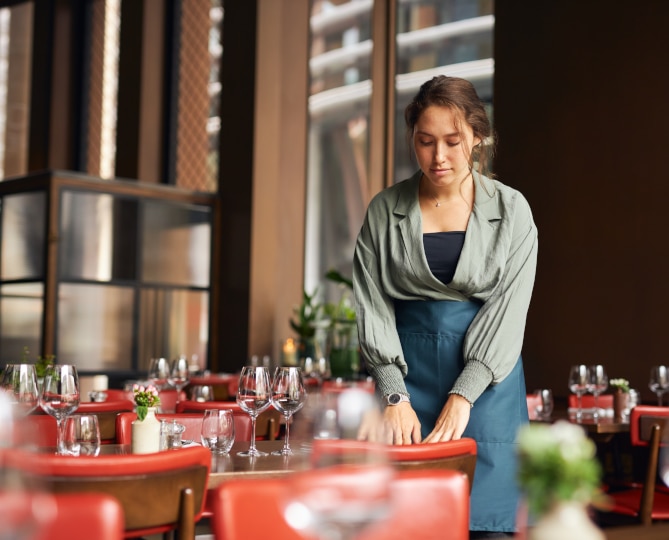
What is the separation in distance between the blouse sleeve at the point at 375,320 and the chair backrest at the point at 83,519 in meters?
1.05

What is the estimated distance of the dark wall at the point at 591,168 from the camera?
17.8 ft

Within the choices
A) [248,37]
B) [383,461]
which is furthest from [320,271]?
[383,461]

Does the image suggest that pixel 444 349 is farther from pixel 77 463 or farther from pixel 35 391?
pixel 35 391

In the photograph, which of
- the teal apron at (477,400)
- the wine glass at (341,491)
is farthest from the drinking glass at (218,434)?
the wine glass at (341,491)

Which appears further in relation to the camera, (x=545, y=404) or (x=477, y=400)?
(x=545, y=404)

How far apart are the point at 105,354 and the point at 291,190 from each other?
80.7 inches

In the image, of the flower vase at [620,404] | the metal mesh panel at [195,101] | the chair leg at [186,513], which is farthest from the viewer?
the metal mesh panel at [195,101]

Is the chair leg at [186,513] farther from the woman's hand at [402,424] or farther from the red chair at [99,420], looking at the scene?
the red chair at [99,420]

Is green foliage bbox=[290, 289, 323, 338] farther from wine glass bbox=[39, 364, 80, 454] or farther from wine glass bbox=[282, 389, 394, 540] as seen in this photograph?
wine glass bbox=[282, 389, 394, 540]

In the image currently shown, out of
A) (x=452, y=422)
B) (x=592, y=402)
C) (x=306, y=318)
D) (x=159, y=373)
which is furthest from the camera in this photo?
(x=306, y=318)

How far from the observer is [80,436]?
2266 millimetres

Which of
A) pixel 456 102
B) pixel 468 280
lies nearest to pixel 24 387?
pixel 468 280

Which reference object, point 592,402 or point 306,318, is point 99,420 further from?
point 306,318

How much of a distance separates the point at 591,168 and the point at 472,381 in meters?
4.03
